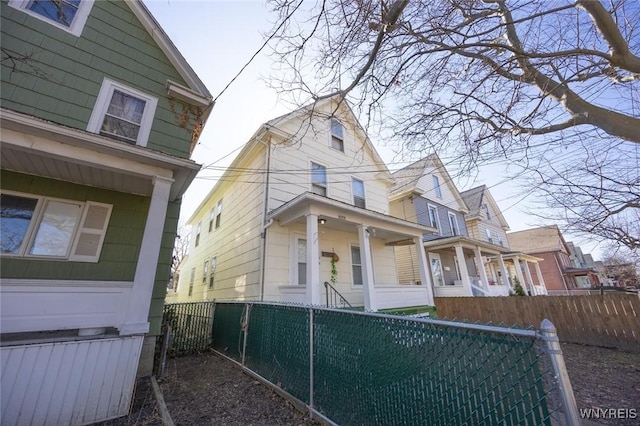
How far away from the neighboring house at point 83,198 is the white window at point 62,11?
25 millimetres

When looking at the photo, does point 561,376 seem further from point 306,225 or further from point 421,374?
point 306,225

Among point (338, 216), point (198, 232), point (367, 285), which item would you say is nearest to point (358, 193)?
point (338, 216)

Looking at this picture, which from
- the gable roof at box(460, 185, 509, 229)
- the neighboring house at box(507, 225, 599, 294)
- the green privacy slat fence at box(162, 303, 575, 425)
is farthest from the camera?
the neighboring house at box(507, 225, 599, 294)

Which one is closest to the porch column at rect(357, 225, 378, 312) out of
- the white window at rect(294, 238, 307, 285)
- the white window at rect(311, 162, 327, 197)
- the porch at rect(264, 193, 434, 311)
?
the porch at rect(264, 193, 434, 311)

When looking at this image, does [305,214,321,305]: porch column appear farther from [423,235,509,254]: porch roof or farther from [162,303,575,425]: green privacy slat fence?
[423,235,509,254]: porch roof

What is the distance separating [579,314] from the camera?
25.1 ft

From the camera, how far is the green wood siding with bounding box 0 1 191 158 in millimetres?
4719

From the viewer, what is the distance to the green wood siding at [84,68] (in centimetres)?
472

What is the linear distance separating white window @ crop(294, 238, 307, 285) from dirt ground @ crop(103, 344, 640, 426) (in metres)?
2.90

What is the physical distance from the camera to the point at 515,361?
1664 millimetres

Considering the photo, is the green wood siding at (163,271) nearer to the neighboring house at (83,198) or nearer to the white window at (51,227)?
the neighboring house at (83,198)

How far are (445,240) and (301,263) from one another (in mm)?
8256

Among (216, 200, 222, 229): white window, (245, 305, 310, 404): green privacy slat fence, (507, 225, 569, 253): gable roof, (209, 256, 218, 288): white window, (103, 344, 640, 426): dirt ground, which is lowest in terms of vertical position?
(103, 344, 640, 426): dirt ground

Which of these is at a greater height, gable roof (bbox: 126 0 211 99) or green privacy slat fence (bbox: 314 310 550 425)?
gable roof (bbox: 126 0 211 99)
